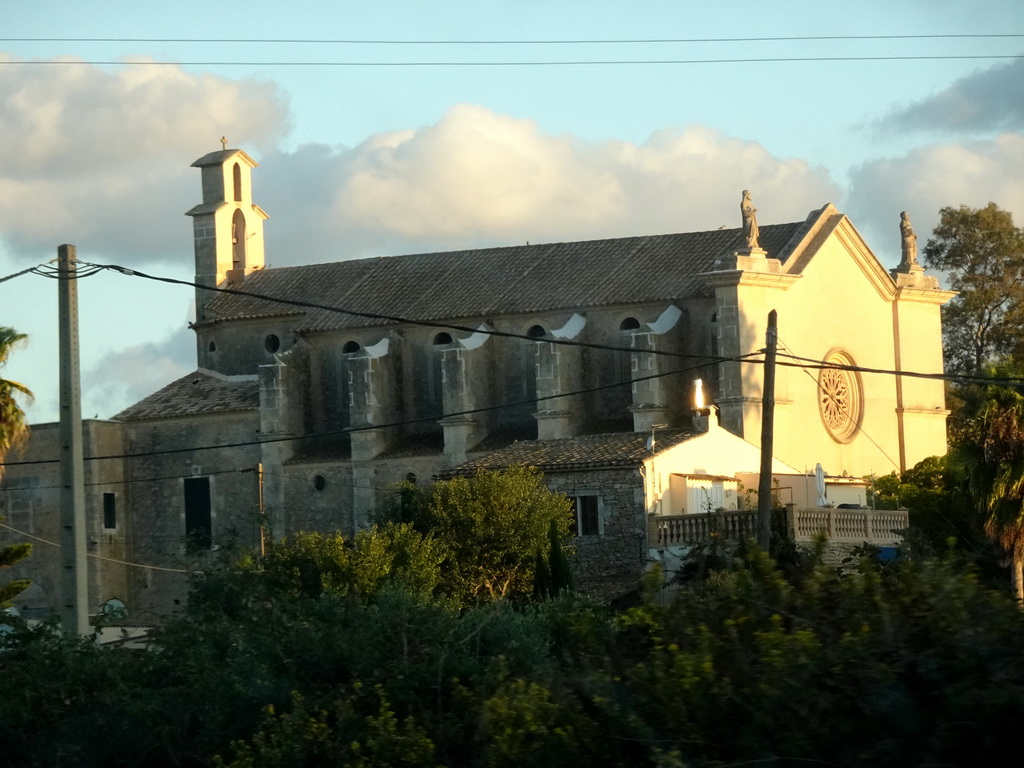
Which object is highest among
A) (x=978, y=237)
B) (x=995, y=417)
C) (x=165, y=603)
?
(x=978, y=237)

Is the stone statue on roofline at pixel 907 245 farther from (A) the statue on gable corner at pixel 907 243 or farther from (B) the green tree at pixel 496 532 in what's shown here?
(B) the green tree at pixel 496 532

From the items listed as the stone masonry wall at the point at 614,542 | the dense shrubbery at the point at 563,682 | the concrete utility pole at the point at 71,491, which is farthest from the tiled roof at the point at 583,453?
the concrete utility pole at the point at 71,491

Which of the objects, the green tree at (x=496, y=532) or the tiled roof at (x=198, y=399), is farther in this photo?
the tiled roof at (x=198, y=399)

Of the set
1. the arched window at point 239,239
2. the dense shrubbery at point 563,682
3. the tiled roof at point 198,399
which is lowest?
the dense shrubbery at point 563,682

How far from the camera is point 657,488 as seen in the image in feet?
121

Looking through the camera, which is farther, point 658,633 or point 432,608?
point 432,608

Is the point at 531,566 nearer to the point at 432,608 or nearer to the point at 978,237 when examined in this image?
the point at 432,608

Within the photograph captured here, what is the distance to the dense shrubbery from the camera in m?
9.89

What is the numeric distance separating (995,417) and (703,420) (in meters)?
7.95

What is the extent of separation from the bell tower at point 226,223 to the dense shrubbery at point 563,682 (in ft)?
135

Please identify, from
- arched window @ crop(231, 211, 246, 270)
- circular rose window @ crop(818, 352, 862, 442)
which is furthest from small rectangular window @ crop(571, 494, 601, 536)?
arched window @ crop(231, 211, 246, 270)

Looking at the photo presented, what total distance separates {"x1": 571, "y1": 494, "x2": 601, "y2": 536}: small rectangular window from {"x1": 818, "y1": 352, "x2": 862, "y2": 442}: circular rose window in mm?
13526

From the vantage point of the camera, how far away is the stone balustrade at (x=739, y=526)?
35125mm

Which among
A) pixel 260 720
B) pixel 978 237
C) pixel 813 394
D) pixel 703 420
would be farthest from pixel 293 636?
pixel 978 237
